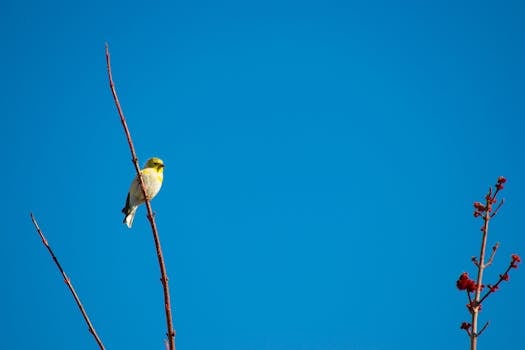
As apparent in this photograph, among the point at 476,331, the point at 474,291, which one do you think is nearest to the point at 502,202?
the point at 474,291

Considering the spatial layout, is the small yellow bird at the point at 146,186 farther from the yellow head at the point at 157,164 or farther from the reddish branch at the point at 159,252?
the reddish branch at the point at 159,252

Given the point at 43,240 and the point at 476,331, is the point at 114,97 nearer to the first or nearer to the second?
the point at 43,240

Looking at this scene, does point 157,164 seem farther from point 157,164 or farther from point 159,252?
point 159,252

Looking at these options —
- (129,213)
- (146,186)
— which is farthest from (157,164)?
(129,213)

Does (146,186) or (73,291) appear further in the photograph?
(146,186)

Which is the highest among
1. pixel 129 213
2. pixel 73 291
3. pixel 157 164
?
pixel 157 164

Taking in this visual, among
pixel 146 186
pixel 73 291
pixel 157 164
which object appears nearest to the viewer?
pixel 73 291

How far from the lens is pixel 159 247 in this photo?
314cm

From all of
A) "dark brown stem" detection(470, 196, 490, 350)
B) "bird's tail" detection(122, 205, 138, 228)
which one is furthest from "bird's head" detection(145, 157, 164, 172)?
"dark brown stem" detection(470, 196, 490, 350)

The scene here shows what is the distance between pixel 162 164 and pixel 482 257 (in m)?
7.59

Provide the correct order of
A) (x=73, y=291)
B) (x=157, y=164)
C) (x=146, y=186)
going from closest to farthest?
(x=73, y=291), (x=146, y=186), (x=157, y=164)

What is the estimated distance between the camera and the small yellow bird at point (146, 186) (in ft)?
32.0

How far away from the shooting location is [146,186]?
9.70 m

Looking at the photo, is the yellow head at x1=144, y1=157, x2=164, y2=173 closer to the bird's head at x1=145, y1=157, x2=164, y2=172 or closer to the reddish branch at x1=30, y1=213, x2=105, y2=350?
the bird's head at x1=145, y1=157, x2=164, y2=172
